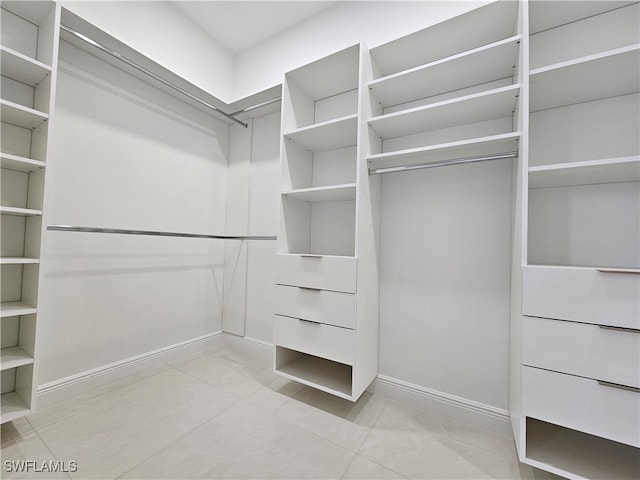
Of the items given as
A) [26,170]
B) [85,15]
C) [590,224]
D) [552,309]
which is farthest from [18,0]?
[590,224]

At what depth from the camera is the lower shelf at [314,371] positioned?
1585 mm

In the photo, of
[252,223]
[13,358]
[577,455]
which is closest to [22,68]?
[13,358]

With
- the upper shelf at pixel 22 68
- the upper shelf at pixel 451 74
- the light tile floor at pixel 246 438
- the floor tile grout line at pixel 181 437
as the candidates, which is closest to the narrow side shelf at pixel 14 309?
the light tile floor at pixel 246 438

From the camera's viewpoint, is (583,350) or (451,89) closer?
(583,350)

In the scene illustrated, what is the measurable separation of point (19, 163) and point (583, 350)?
8.33ft

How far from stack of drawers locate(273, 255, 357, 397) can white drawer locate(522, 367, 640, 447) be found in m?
0.77

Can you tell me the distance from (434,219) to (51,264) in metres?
2.28

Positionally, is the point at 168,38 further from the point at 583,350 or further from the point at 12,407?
the point at 583,350

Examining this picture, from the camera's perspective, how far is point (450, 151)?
1488 millimetres

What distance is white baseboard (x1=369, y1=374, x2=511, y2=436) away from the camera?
4.70 feet

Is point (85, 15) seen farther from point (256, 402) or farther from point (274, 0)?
point (256, 402)

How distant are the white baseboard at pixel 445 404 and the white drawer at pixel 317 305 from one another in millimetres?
600

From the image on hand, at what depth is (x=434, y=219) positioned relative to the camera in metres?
1.66

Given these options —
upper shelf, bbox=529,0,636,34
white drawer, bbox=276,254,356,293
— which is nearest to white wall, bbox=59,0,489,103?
upper shelf, bbox=529,0,636,34
